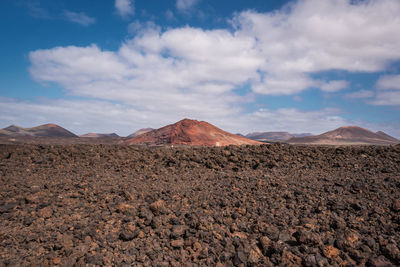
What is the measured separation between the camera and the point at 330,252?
3.16 metres

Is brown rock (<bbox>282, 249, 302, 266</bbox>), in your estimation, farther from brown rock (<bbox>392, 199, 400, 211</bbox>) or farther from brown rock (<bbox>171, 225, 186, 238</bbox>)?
brown rock (<bbox>392, 199, 400, 211</bbox>)

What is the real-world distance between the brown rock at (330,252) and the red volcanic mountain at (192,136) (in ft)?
72.2

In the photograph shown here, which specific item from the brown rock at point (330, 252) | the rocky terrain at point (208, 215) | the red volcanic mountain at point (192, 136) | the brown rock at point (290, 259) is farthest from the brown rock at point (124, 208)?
the red volcanic mountain at point (192, 136)

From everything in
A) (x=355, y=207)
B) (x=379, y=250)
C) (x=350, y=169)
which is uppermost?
(x=350, y=169)

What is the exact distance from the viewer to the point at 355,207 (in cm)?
418

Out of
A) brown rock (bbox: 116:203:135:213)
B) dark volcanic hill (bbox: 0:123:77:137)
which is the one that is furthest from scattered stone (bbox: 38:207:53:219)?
dark volcanic hill (bbox: 0:123:77:137)

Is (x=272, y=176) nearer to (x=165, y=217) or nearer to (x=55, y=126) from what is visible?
(x=165, y=217)

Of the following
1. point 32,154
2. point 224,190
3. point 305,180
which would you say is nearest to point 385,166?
point 305,180

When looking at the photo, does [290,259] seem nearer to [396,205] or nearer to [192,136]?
[396,205]

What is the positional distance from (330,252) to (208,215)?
1787mm

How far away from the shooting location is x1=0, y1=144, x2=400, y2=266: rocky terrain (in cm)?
317

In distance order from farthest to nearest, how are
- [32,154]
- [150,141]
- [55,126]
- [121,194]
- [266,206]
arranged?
[55,126] → [150,141] → [32,154] → [121,194] → [266,206]

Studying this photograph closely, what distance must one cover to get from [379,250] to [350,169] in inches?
140

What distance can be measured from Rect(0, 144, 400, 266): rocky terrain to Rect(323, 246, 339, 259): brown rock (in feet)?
0.04
